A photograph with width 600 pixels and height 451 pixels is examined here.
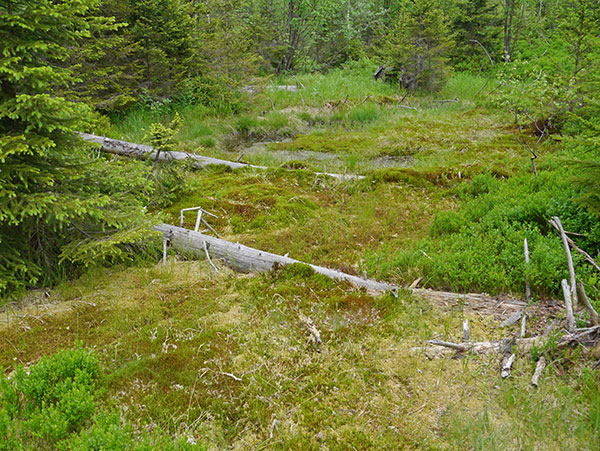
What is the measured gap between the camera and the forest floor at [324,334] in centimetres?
300

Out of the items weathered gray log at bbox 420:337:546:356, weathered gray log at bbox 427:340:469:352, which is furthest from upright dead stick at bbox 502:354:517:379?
weathered gray log at bbox 427:340:469:352

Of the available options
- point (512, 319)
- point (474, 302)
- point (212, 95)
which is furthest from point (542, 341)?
point (212, 95)

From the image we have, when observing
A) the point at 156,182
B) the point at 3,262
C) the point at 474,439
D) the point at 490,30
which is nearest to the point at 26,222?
the point at 3,262

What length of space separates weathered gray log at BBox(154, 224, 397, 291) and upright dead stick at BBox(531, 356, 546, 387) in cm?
178

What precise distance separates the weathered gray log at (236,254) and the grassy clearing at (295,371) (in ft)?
0.80

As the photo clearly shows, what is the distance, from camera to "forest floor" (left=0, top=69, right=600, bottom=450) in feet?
9.84

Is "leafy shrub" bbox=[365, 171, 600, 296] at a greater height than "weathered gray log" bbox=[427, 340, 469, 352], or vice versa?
"leafy shrub" bbox=[365, 171, 600, 296]

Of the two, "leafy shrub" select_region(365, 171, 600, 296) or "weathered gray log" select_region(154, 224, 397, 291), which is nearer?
"leafy shrub" select_region(365, 171, 600, 296)

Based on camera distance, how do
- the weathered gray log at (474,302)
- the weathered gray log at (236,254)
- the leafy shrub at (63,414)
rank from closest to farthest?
the leafy shrub at (63,414) → the weathered gray log at (474,302) → the weathered gray log at (236,254)

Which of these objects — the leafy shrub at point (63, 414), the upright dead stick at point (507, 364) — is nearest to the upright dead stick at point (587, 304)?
the upright dead stick at point (507, 364)

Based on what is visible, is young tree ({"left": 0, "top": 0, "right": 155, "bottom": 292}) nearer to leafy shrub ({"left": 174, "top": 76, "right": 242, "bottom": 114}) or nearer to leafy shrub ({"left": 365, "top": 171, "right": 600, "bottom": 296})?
leafy shrub ({"left": 365, "top": 171, "right": 600, "bottom": 296})

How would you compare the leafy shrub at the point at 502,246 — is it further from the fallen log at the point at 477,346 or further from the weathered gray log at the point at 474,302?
the fallen log at the point at 477,346

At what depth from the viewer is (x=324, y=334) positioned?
4051 mm

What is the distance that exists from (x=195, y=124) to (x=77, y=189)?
855cm
